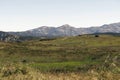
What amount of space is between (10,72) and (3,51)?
56889mm

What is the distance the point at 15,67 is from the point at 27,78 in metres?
2.58

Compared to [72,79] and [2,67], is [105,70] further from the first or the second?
[2,67]

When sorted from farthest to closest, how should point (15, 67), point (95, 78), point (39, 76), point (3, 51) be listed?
point (3, 51)
point (15, 67)
point (39, 76)
point (95, 78)

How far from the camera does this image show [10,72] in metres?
16.0

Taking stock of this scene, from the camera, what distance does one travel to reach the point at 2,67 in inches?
659

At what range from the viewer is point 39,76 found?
46.9 ft

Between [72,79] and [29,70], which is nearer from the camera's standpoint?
[72,79]

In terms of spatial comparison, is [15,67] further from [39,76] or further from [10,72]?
[39,76]

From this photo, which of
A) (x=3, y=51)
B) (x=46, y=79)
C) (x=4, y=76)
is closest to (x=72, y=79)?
(x=46, y=79)

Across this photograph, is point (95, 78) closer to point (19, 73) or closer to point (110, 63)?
point (110, 63)

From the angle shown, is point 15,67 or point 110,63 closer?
point 110,63

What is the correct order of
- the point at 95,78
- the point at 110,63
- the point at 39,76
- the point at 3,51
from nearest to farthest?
the point at 95,78
the point at 39,76
the point at 110,63
the point at 3,51

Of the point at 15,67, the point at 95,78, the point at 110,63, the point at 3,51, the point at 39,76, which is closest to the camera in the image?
the point at 95,78

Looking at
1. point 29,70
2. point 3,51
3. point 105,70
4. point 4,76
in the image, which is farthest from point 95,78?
point 3,51
